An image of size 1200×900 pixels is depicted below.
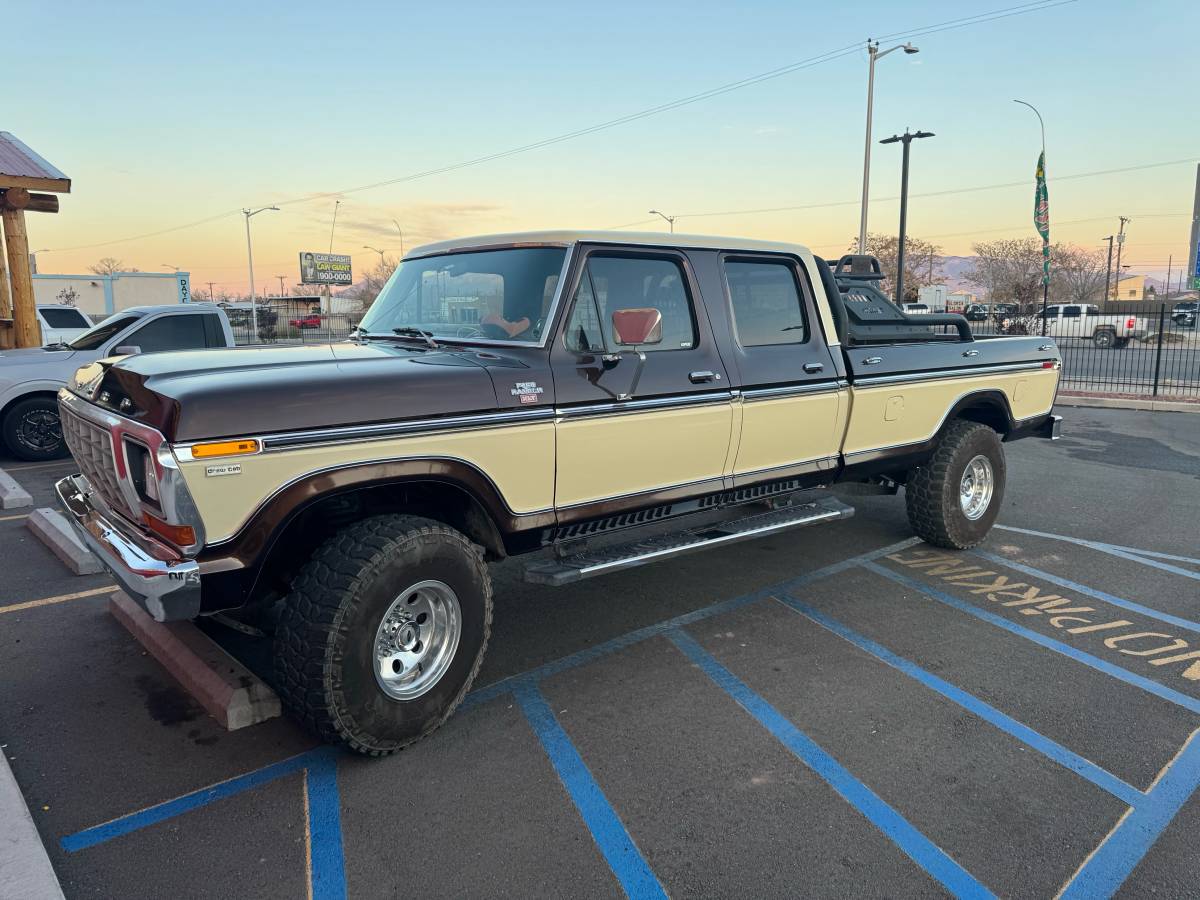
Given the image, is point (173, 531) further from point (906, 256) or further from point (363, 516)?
point (906, 256)

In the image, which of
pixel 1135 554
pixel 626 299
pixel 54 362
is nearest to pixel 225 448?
pixel 626 299

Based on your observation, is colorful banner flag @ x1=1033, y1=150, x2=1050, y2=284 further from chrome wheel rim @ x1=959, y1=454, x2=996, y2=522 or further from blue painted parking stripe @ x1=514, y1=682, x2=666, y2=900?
blue painted parking stripe @ x1=514, y1=682, x2=666, y2=900

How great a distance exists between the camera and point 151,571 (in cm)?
297

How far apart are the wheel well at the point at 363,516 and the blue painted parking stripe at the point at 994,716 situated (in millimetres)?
2139

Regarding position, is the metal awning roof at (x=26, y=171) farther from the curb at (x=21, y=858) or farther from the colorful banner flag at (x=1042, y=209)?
the colorful banner flag at (x=1042, y=209)

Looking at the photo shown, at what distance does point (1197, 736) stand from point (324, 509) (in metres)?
3.99

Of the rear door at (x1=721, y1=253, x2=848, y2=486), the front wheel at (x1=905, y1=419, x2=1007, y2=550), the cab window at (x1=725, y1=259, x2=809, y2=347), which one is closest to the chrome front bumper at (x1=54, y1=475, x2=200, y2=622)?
the rear door at (x1=721, y1=253, x2=848, y2=486)

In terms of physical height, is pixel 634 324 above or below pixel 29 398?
above

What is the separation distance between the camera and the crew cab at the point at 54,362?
909 cm

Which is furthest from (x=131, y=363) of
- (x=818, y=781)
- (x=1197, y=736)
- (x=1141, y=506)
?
(x=1141, y=506)

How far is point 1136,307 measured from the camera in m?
60.6

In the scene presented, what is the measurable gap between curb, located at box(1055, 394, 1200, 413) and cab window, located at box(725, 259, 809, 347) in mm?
11436

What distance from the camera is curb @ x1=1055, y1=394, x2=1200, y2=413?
1442cm

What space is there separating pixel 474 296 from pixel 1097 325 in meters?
34.3
